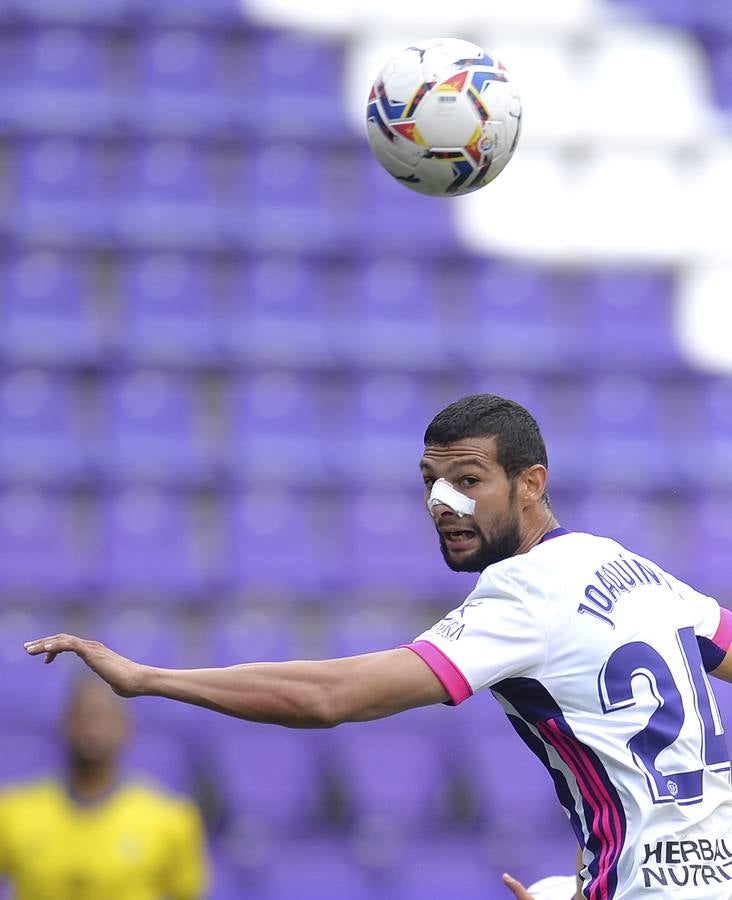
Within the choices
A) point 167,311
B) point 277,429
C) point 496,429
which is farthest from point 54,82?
point 496,429

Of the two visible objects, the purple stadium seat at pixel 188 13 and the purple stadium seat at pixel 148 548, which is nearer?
the purple stadium seat at pixel 148 548

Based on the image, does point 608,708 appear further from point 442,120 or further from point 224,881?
point 224,881

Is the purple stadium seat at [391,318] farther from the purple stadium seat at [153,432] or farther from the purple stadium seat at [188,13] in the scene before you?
the purple stadium seat at [188,13]

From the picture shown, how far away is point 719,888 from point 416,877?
4388 millimetres

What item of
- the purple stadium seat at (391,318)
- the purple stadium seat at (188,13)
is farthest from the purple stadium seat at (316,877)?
the purple stadium seat at (188,13)

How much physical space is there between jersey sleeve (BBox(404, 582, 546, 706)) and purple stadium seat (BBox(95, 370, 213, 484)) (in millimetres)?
6269

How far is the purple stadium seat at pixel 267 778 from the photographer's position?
768 centimetres

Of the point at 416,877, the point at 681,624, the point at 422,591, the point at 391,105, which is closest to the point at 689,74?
the point at 422,591

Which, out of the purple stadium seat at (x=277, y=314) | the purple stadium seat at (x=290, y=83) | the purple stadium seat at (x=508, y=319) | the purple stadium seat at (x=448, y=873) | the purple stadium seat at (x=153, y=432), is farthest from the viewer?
the purple stadium seat at (x=290, y=83)

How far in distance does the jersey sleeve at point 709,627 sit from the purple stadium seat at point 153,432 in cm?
604

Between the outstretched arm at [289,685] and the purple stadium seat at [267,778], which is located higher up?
the outstretched arm at [289,685]

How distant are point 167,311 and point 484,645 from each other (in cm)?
720

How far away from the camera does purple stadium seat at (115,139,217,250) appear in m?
10.1

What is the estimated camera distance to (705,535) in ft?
31.5
